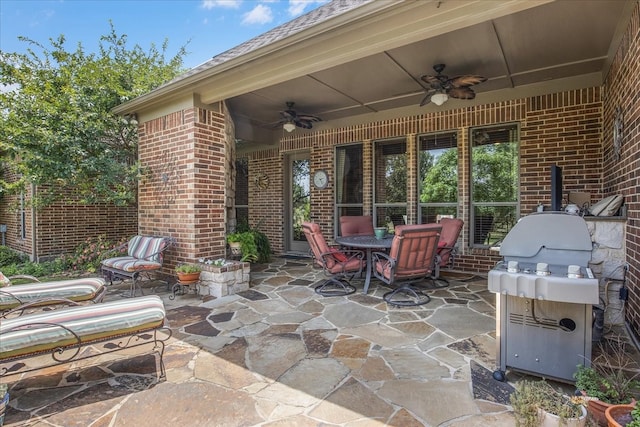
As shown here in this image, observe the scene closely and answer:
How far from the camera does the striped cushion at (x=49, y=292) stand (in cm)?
296

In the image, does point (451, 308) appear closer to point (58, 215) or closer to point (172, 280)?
point (172, 280)

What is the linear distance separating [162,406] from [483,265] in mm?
5093

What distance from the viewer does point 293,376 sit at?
2320 millimetres

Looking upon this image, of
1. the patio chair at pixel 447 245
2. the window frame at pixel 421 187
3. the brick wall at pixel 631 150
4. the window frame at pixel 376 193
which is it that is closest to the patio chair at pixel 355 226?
the window frame at pixel 376 193

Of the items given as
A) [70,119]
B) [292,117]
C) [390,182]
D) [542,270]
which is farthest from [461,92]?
[70,119]

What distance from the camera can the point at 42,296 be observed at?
9.93ft

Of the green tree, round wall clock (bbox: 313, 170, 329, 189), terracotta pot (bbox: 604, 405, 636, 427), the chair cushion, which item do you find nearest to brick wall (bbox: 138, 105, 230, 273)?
the green tree

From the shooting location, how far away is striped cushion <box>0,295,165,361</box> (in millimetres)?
1965

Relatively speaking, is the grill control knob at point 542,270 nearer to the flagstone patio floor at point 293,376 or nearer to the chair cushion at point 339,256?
the flagstone patio floor at point 293,376

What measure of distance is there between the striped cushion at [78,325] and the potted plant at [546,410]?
2.32m

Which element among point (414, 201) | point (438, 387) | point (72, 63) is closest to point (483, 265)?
point (414, 201)

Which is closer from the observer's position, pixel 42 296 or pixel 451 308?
pixel 42 296

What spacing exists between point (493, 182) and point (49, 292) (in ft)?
20.1

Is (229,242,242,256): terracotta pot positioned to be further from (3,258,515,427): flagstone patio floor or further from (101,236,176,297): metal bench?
(3,258,515,427): flagstone patio floor
